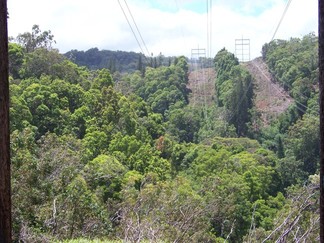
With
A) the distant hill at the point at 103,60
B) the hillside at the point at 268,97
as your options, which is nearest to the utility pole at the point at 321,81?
the hillside at the point at 268,97

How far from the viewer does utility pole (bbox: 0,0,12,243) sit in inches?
153

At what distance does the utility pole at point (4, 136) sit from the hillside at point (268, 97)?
54.6 metres

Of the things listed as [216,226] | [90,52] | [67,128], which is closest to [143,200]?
[216,226]

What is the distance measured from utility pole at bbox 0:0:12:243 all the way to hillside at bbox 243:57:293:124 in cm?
5461

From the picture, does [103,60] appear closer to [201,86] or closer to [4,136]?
[201,86]

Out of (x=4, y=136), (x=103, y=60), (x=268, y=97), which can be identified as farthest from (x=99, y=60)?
(x=4, y=136)

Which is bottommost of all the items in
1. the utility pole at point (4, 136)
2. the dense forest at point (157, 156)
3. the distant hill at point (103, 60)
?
the dense forest at point (157, 156)

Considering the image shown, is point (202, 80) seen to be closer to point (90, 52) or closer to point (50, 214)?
point (90, 52)

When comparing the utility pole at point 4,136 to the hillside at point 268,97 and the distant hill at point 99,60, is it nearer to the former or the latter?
the hillside at point 268,97

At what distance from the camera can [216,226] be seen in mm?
25078

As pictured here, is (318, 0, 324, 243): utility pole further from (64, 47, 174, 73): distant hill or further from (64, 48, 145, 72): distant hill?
(64, 48, 145, 72): distant hill

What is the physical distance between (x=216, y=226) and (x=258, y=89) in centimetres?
4256

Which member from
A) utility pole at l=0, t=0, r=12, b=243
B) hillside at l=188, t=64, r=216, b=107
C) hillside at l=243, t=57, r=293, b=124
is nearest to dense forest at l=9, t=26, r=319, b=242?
hillside at l=243, t=57, r=293, b=124

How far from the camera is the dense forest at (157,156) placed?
11.8 metres
